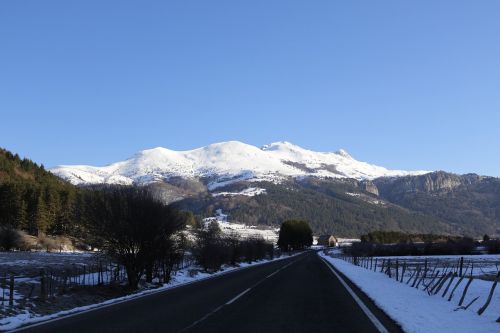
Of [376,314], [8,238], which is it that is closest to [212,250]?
[376,314]

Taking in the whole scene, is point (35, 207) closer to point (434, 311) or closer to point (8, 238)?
point (8, 238)

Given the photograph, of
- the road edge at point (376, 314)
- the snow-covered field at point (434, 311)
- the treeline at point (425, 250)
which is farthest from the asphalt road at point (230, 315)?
the treeline at point (425, 250)

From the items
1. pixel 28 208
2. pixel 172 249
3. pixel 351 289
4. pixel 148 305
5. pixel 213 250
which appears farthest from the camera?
pixel 28 208

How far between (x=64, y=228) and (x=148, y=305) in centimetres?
10095

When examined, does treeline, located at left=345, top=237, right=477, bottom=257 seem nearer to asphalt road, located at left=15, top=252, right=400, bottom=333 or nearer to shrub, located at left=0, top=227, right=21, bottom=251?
shrub, located at left=0, top=227, right=21, bottom=251

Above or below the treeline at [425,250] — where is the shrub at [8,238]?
above

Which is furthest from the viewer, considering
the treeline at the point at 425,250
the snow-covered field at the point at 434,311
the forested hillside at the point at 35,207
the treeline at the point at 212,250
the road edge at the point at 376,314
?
the treeline at the point at 425,250

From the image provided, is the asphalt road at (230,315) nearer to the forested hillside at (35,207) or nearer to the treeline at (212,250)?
the treeline at (212,250)

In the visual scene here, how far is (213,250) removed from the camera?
150ft

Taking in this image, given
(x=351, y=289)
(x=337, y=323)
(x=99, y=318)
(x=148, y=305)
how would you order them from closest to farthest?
1. (x=337, y=323)
2. (x=99, y=318)
3. (x=148, y=305)
4. (x=351, y=289)

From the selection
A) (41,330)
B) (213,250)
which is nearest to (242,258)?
(213,250)

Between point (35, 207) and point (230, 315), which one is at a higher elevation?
point (35, 207)

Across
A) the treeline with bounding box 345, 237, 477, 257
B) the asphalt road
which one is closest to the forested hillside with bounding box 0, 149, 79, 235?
the treeline with bounding box 345, 237, 477, 257

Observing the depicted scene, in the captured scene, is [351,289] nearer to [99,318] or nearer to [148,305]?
[148,305]
